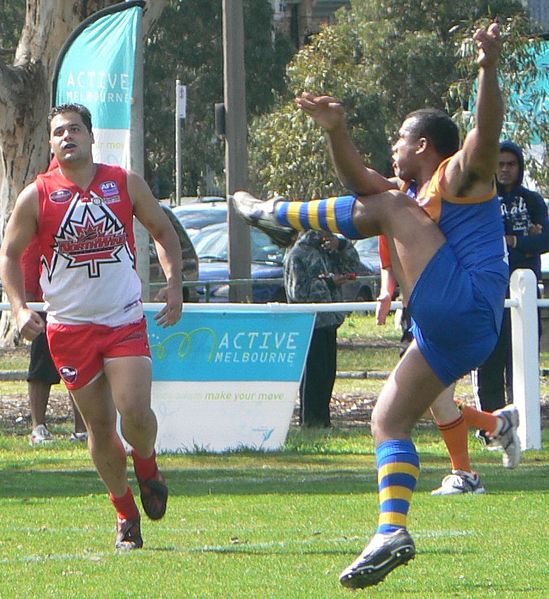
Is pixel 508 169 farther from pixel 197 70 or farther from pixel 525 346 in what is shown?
pixel 197 70

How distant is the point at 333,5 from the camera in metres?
61.9

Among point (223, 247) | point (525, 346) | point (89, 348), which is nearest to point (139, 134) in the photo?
point (525, 346)

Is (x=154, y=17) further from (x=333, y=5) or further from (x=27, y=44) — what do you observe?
(x=333, y=5)

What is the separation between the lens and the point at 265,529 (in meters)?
7.86

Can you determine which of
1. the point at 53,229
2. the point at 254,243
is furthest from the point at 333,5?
the point at 53,229

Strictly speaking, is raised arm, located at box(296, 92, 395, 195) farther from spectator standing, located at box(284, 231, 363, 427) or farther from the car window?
the car window

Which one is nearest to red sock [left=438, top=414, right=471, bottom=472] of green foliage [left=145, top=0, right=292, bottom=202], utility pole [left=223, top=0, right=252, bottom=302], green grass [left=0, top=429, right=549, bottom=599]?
green grass [left=0, top=429, right=549, bottom=599]

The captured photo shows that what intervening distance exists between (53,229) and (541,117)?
16.9m

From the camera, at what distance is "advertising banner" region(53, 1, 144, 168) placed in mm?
13086

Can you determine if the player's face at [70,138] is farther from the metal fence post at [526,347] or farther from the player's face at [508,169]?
the metal fence post at [526,347]

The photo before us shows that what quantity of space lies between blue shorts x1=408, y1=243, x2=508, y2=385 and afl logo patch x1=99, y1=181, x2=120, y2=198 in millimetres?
1797

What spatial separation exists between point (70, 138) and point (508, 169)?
457cm

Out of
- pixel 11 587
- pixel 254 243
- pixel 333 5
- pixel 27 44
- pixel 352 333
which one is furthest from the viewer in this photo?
pixel 333 5

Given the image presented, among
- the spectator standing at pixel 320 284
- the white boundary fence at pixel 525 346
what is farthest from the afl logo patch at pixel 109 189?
the spectator standing at pixel 320 284
